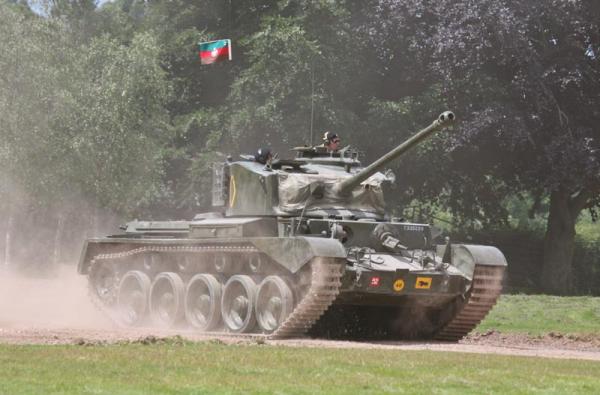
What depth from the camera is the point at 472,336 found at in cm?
2202

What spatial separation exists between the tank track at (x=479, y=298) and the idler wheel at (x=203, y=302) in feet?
12.8

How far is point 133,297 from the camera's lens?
2334 cm

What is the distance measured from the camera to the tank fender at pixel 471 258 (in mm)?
19078

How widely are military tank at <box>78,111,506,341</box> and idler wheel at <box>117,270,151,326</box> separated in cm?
40

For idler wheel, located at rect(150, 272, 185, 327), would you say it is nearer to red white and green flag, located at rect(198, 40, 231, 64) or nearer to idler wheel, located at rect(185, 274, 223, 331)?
idler wheel, located at rect(185, 274, 223, 331)

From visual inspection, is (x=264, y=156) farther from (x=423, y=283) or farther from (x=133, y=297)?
(x=133, y=297)

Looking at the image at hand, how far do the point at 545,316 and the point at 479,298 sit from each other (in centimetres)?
615

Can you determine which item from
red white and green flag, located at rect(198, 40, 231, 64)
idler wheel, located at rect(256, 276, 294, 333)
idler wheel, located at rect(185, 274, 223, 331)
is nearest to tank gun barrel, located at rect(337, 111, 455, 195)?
idler wheel, located at rect(256, 276, 294, 333)

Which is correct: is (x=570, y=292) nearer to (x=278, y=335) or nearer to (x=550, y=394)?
(x=278, y=335)

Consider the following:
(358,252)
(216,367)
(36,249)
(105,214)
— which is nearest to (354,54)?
(105,214)

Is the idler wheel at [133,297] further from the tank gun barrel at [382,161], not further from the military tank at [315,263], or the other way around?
the tank gun barrel at [382,161]

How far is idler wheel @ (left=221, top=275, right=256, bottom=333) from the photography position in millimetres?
19328

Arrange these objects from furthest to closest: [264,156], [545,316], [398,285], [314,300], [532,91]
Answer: [532,91]
[545,316]
[264,156]
[398,285]
[314,300]

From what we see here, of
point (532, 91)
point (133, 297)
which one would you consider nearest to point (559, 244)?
point (532, 91)
